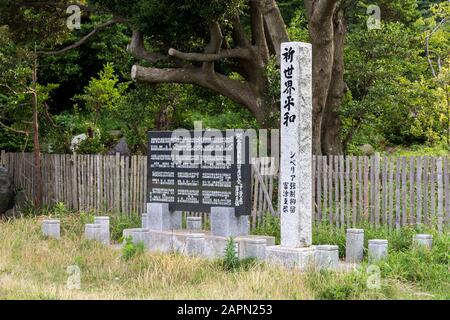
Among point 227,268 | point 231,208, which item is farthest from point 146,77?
point 227,268

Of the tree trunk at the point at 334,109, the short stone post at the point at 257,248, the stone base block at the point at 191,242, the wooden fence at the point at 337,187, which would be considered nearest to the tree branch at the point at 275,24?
the tree trunk at the point at 334,109

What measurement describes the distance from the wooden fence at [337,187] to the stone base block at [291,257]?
3145mm

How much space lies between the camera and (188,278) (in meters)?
10.8

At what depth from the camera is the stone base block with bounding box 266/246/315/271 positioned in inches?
459

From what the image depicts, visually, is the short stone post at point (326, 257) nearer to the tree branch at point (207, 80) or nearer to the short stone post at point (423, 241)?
the short stone post at point (423, 241)

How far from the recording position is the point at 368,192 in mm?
15047

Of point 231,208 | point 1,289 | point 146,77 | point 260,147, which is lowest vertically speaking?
point 1,289

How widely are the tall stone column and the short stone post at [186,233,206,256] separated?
157 cm

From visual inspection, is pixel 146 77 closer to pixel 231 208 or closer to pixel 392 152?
pixel 231 208

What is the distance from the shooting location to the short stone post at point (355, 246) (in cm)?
1259

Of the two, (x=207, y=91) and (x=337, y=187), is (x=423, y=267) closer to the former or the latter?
(x=337, y=187)

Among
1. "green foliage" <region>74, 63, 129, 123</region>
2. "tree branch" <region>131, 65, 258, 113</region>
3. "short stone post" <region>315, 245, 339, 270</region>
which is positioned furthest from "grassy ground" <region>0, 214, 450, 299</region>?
"green foliage" <region>74, 63, 129, 123</region>

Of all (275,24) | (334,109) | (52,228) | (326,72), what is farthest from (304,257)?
(275,24)

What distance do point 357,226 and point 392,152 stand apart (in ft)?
42.9
